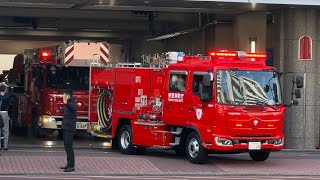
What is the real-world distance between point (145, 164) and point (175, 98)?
1.81 meters

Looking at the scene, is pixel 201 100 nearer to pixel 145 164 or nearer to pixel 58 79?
pixel 145 164

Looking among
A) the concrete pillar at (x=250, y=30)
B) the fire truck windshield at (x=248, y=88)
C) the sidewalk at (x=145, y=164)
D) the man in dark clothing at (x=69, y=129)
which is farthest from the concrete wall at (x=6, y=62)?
the man in dark clothing at (x=69, y=129)

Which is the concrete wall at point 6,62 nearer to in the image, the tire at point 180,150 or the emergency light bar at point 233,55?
the tire at point 180,150

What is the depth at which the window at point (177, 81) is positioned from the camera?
17.8m

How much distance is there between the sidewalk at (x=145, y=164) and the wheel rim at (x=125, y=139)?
0.32 meters

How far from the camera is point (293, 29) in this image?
22.2 meters

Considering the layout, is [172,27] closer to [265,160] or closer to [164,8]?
[164,8]

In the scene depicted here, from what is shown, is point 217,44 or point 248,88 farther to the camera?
point 217,44

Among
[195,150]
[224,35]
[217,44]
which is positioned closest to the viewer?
[195,150]

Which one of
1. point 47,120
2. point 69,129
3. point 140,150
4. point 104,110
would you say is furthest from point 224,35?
point 69,129

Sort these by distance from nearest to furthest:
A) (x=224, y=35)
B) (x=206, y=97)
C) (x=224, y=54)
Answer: (x=206, y=97)
(x=224, y=54)
(x=224, y=35)

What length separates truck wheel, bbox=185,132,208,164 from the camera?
17.2 metres

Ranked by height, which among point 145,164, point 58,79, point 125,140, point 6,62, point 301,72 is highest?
point 6,62

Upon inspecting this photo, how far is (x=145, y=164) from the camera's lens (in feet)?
56.6
